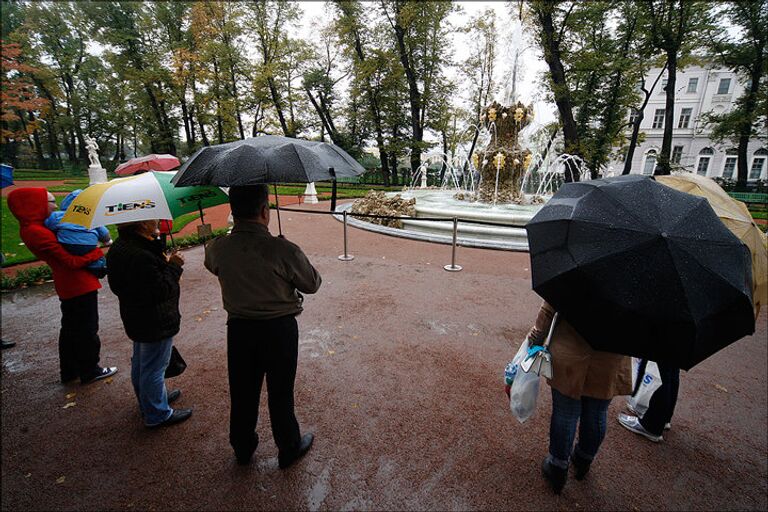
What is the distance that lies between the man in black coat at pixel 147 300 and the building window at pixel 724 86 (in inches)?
2393

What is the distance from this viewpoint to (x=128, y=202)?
2346 millimetres

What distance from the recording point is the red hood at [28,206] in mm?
3189

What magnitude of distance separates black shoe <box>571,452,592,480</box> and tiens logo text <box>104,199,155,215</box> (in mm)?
3522

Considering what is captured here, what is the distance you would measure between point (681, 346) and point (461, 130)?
39.2m

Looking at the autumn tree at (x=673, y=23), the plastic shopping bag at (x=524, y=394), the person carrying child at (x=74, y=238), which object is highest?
the autumn tree at (x=673, y=23)

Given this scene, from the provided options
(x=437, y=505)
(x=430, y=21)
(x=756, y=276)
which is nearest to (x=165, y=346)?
(x=437, y=505)

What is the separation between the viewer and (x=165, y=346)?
284 centimetres

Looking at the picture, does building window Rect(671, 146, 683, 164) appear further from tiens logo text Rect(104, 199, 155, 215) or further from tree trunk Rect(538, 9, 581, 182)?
tiens logo text Rect(104, 199, 155, 215)

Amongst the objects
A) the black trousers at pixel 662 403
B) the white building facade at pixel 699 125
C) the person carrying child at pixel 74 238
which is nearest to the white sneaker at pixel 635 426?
the black trousers at pixel 662 403

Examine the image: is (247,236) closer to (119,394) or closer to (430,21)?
(119,394)

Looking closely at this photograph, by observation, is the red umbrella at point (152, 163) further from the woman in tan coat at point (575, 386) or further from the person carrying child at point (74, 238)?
the woman in tan coat at point (575, 386)

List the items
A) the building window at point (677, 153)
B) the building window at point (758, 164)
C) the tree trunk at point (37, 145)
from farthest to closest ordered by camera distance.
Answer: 1. the building window at point (677, 153)
2. the building window at point (758, 164)
3. the tree trunk at point (37, 145)

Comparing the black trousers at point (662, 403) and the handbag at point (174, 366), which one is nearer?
the black trousers at point (662, 403)

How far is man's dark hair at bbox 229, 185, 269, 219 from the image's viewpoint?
7.07ft
